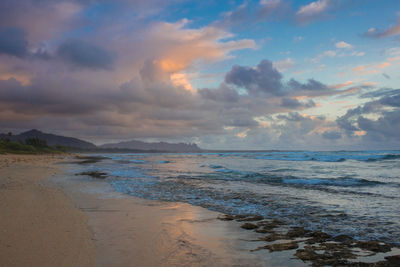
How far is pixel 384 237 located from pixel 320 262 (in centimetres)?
281

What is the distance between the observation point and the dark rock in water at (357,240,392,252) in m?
5.40

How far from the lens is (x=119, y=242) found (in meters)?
5.58

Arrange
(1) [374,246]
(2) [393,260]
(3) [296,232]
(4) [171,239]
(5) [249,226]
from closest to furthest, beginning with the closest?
(2) [393,260]
(1) [374,246]
(4) [171,239]
(3) [296,232]
(5) [249,226]

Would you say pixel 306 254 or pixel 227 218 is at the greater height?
pixel 306 254

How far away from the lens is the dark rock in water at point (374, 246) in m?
5.40

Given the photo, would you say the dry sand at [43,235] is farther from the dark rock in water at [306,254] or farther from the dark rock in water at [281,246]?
the dark rock in water at [306,254]

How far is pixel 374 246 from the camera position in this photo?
5543 mm

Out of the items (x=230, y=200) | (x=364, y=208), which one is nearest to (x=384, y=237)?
(x=364, y=208)

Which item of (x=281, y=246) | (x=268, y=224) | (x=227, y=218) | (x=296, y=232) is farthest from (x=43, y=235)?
(x=296, y=232)

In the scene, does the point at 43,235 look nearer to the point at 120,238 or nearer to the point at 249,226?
the point at 120,238

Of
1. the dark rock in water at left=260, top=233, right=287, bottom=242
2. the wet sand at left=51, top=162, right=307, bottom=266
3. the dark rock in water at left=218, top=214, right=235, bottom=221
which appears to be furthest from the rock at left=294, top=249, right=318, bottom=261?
the dark rock in water at left=218, top=214, right=235, bottom=221

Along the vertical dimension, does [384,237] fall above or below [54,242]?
below

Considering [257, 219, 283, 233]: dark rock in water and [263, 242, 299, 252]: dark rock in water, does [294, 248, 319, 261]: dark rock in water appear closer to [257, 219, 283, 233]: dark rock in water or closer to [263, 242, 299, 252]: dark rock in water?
[263, 242, 299, 252]: dark rock in water

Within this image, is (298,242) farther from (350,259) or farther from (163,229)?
(163,229)
